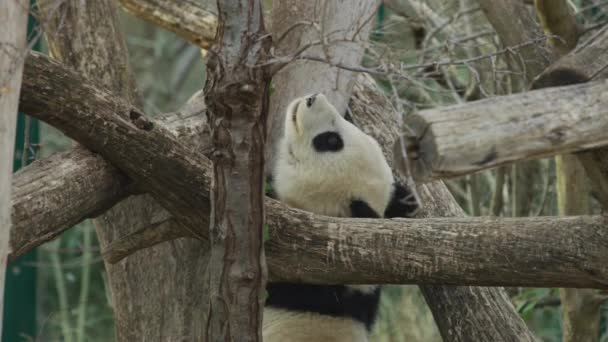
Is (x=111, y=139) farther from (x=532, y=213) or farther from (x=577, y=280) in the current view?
(x=532, y=213)

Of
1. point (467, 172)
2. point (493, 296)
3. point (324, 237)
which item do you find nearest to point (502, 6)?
point (493, 296)

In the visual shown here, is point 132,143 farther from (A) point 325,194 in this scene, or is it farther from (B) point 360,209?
(B) point 360,209

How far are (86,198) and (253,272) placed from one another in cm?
82

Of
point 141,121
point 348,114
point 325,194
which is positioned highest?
point 348,114

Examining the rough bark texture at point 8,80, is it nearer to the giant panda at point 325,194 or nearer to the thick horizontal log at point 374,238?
the thick horizontal log at point 374,238

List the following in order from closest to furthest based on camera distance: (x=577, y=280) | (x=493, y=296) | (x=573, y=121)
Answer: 1. (x=573, y=121)
2. (x=577, y=280)
3. (x=493, y=296)

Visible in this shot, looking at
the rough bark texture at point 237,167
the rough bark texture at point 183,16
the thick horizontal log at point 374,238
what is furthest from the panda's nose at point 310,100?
the rough bark texture at point 183,16

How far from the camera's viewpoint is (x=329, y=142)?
307 centimetres

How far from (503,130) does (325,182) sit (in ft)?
4.70

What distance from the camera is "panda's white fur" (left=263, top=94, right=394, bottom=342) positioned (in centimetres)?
307

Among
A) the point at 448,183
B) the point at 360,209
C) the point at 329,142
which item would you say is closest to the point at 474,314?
the point at 360,209

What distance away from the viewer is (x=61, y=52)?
3463 millimetres

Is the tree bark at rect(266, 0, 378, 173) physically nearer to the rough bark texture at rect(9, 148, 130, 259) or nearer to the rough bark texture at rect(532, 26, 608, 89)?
the rough bark texture at rect(9, 148, 130, 259)

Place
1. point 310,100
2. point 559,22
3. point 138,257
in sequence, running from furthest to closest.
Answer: point 138,257, point 559,22, point 310,100
